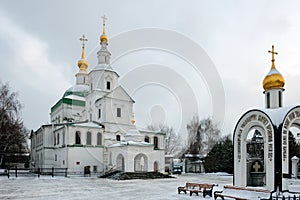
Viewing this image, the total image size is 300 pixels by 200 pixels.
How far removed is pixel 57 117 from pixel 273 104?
113 feet

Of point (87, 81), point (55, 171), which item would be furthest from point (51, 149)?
point (87, 81)

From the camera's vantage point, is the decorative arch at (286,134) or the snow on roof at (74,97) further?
the snow on roof at (74,97)

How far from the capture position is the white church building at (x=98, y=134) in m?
32.5

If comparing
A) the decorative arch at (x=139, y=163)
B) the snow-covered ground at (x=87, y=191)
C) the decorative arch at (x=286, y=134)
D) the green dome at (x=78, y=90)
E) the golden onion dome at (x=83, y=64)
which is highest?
the golden onion dome at (x=83, y=64)

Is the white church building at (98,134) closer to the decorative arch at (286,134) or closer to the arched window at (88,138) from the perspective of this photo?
the arched window at (88,138)

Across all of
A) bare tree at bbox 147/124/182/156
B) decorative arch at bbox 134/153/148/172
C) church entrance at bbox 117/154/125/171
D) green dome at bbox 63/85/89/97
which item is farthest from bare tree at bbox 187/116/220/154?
church entrance at bbox 117/154/125/171

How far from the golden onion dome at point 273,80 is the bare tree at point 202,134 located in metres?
35.6

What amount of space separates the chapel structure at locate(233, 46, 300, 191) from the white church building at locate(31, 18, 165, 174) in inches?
654

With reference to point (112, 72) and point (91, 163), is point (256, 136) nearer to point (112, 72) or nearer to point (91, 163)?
point (91, 163)

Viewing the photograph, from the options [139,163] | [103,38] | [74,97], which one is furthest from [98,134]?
[103,38]

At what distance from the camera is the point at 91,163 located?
33.4m

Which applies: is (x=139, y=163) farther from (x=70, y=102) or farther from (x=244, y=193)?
(x=244, y=193)

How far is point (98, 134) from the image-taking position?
3481 centimetres

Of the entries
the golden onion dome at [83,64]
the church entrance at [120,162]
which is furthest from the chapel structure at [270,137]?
the golden onion dome at [83,64]
